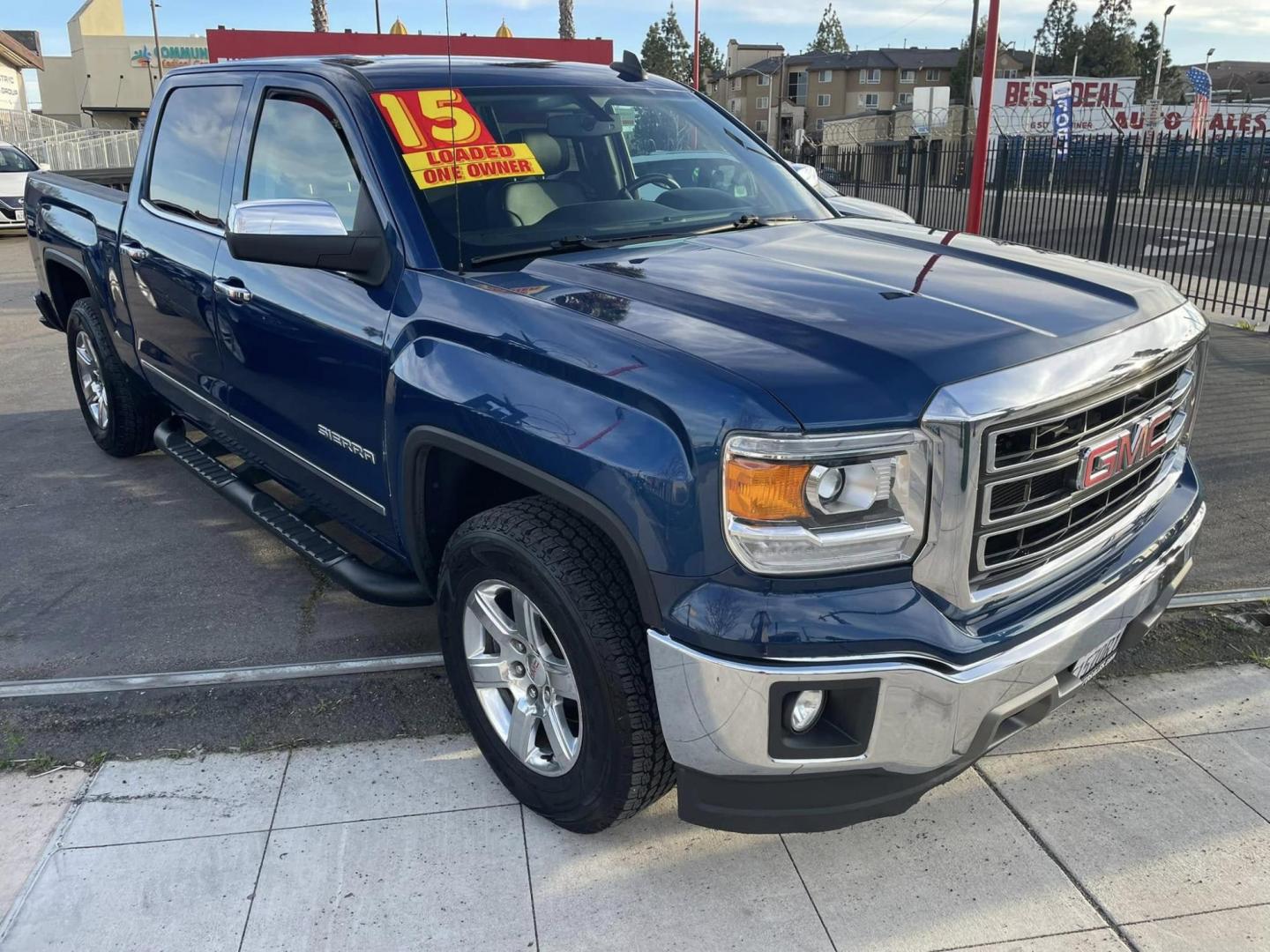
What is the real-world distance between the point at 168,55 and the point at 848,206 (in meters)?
69.4

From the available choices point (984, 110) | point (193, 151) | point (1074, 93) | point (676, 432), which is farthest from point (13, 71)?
point (676, 432)

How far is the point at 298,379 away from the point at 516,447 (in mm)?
1228

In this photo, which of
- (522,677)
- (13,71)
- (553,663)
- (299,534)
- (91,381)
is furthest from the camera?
(13,71)

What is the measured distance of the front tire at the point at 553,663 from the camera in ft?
7.66

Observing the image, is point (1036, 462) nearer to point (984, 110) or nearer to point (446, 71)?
point (446, 71)

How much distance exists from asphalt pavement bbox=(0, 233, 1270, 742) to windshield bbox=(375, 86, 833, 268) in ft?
5.20

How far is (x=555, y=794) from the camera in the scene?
2.68 metres

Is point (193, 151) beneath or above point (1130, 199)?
above

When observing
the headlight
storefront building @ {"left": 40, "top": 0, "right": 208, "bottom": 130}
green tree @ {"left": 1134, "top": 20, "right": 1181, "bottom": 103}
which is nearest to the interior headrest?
the headlight

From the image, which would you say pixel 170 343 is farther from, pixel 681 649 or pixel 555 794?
pixel 681 649

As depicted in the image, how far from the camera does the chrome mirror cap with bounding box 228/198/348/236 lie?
9.37 feet

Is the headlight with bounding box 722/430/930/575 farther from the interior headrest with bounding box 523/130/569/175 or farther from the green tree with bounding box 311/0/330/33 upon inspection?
the green tree with bounding box 311/0/330/33

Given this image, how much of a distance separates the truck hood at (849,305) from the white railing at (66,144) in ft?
100

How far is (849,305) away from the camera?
2.49 m
